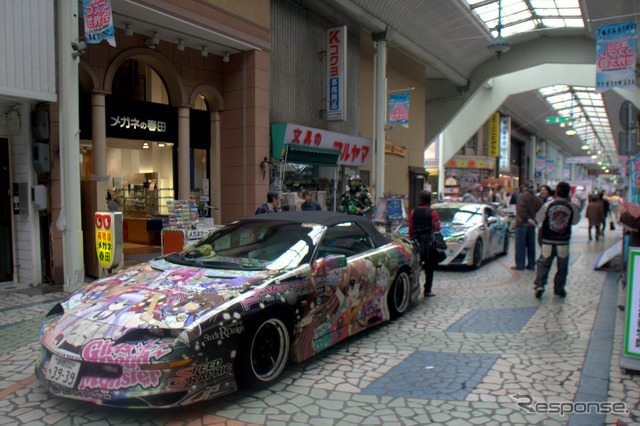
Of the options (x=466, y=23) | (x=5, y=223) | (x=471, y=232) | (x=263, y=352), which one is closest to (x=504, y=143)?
(x=466, y=23)

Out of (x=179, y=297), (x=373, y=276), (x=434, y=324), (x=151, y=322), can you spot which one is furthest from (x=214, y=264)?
(x=434, y=324)

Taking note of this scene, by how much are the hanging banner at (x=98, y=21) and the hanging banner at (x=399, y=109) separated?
39.8ft

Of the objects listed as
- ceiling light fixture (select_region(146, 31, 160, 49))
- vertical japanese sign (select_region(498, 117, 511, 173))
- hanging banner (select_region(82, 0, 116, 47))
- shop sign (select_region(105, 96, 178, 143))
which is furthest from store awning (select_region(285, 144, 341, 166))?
vertical japanese sign (select_region(498, 117, 511, 173))

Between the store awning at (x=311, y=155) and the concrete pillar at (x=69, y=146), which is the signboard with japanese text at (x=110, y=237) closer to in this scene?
the concrete pillar at (x=69, y=146)

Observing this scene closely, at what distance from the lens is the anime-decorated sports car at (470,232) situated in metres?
9.84

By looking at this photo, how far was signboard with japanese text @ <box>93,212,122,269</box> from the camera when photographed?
21.2 ft

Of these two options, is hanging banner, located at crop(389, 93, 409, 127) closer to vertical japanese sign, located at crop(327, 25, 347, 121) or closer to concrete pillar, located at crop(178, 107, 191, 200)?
vertical japanese sign, located at crop(327, 25, 347, 121)

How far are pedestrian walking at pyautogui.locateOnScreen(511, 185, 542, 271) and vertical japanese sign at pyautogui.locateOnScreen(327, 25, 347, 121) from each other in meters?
6.53

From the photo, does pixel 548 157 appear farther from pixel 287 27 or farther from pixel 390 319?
pixel 390 319

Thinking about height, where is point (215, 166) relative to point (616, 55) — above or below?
below

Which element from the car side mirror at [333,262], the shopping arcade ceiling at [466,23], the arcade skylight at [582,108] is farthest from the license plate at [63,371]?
the arcade skylight at [582,108]

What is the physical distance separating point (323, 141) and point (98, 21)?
28.4 feet

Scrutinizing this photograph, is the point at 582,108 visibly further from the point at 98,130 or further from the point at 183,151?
the point at 98,130

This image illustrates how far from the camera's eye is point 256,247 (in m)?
4.93
